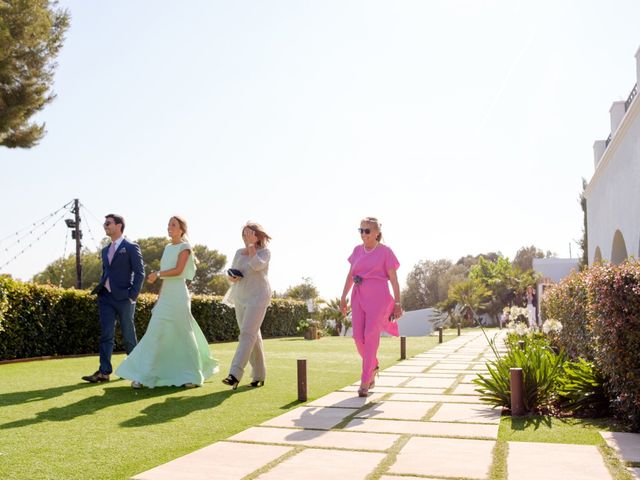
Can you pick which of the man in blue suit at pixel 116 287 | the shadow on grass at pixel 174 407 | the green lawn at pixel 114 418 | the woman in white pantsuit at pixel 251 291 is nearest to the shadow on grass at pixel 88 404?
the green lawn at pixel 114 418

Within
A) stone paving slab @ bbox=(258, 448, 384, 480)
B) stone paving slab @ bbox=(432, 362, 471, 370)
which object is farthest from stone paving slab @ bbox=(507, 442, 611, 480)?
stone paving slab @ bbox=(432, 362, 471, 370)

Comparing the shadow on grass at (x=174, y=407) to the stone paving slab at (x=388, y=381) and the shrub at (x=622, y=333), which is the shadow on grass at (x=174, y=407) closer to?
the stone paving slab at (x=388, y=381)

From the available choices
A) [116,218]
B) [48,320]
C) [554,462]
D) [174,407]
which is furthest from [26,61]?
[554,462]

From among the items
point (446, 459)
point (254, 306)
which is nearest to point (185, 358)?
point (254, 306)

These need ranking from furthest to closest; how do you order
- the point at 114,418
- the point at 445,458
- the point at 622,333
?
the point at 114,418 → the point at 622,333 → the point at 445,458

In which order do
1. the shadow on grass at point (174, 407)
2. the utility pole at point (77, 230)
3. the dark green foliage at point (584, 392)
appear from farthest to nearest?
the utility pole at point (77, 230), the dark green foliage at point (584, 392), the shadow on grass at point (174, 407)

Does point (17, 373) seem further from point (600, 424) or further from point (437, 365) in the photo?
point (600, 424)

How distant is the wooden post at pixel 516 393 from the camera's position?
5.17 meters

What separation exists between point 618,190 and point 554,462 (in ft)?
41.0

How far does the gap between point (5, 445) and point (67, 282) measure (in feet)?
196

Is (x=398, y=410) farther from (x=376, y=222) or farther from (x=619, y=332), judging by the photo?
(x=376, y=222)

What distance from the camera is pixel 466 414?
5223 millimetres

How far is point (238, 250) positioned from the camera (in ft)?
23.9

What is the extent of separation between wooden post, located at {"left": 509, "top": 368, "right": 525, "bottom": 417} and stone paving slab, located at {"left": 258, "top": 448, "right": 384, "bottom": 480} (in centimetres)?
187
